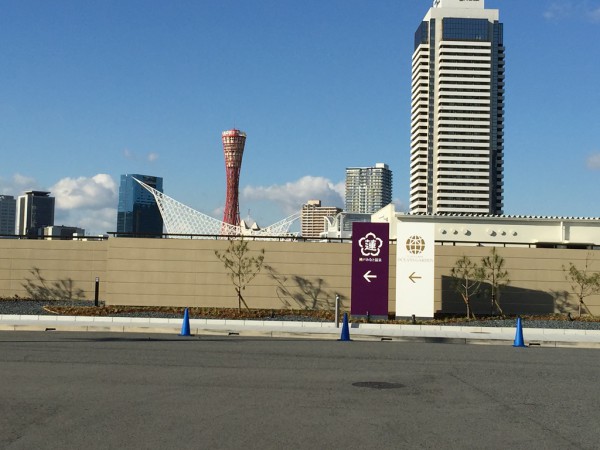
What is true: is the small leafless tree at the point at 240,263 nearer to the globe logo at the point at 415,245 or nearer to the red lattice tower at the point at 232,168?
the globe logo at the point at 415,245

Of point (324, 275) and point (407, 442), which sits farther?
point (324, 275)

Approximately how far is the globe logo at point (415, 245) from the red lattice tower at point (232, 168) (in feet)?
309

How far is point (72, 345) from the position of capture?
19188mm

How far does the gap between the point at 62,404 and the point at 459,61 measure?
633 feet

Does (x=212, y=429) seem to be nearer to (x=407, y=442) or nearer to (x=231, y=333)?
(x=407, y=442)

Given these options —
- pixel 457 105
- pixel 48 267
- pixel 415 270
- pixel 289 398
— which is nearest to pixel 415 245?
pixel 415 270

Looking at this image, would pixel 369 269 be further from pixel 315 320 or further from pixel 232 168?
pixel 232 168

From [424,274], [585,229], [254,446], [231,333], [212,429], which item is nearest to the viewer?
[254,446]

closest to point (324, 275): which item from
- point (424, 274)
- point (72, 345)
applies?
point (424, 274)

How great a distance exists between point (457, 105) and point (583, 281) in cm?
16648

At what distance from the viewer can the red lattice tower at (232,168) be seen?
405 feet

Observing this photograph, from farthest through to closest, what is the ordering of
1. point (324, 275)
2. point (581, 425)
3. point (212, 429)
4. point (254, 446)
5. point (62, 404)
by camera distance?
point (324, 275), point (62, 404), point (581, 425), point (212, 429), point (254, 446)

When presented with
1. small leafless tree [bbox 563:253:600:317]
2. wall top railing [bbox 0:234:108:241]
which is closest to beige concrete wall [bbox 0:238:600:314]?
small leafless tree [bbox 563:253:600:317]

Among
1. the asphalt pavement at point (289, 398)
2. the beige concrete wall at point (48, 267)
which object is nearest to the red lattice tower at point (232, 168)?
the beige concrete wall at point (48, 267)
